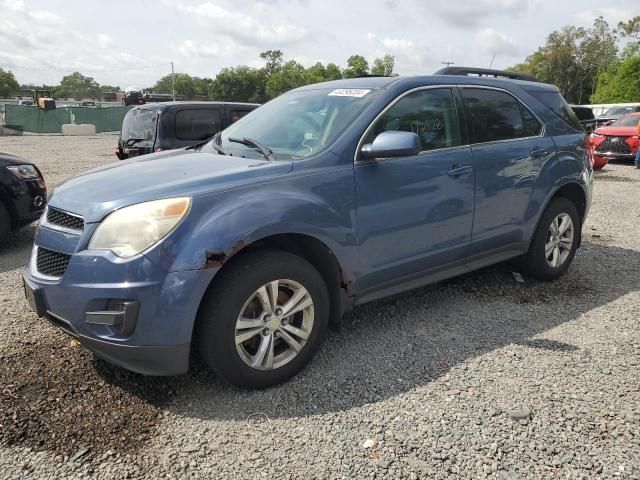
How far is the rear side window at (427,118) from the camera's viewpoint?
3.47 m

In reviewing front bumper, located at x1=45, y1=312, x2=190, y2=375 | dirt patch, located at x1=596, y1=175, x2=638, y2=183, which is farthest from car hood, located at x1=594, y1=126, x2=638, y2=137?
front bumper, located at x1=45, y1=312, x2=190, y2=375

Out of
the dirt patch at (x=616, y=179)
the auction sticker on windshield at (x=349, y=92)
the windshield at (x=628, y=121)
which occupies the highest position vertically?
the windshield at (x=628, y=121)

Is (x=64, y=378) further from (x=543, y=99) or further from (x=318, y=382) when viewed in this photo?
(x=543, y=99)

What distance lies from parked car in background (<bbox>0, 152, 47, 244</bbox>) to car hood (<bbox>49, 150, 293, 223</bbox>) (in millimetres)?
2870

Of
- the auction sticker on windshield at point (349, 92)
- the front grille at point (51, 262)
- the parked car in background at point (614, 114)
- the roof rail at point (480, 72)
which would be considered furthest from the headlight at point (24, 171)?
the parked car in background at point (614, 114)

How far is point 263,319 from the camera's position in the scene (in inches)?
113

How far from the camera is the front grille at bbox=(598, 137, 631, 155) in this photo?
14.9 meters

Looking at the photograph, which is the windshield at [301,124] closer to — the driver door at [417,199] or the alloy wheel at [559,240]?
the driver door at [417,199]

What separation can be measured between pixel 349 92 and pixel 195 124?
17.5ft

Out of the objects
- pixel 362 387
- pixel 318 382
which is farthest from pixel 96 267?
pixel 362 387

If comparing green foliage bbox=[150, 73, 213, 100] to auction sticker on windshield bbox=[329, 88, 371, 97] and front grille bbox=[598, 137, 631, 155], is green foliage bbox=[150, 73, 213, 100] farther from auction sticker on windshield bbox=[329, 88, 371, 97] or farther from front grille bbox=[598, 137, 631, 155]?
auction sticker on windshield bbox=[329, 88, 371, 97]

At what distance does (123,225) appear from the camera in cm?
258

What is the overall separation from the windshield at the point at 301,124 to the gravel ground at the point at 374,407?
4.52 feet

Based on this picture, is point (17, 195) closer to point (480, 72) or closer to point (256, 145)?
point (256, 145)
